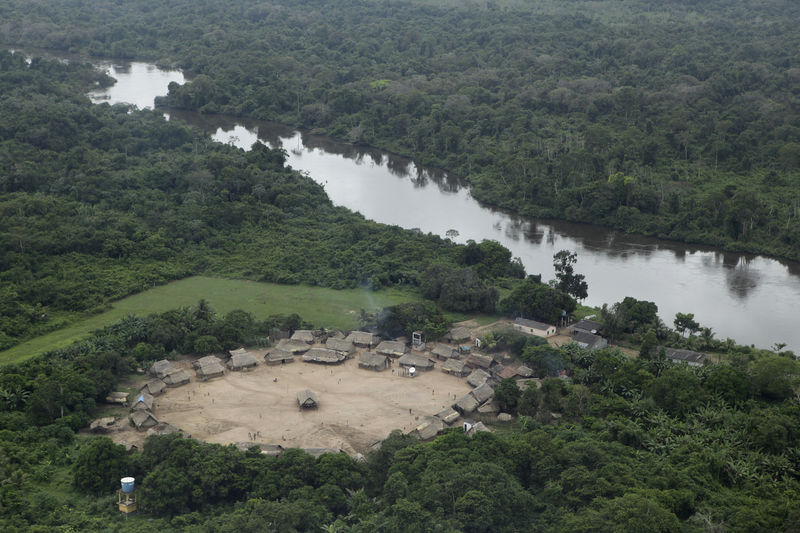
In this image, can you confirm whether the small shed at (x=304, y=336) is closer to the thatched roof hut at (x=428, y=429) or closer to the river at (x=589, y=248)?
the thatched roof hut at (x=428, y=429)

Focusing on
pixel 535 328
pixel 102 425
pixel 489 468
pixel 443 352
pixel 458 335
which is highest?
pixel 489 468

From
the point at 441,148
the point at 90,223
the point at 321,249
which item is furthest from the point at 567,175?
the point at 90,223

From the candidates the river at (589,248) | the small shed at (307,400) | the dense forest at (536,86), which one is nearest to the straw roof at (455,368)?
the small shed at (307,400)

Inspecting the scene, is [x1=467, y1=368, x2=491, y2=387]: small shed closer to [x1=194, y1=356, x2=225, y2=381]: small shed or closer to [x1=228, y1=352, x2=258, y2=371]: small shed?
[x1=228, y1=352, x2=258, y2=371]: small shed

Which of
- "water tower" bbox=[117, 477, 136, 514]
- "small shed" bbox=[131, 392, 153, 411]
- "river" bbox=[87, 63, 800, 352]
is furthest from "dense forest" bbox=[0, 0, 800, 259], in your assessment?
"water tower" bbox=[117, 477, 136, 514]

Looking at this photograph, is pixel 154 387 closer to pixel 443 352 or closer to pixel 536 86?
pixel 443 352

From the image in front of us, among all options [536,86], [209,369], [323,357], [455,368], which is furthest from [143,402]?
[536,86]
